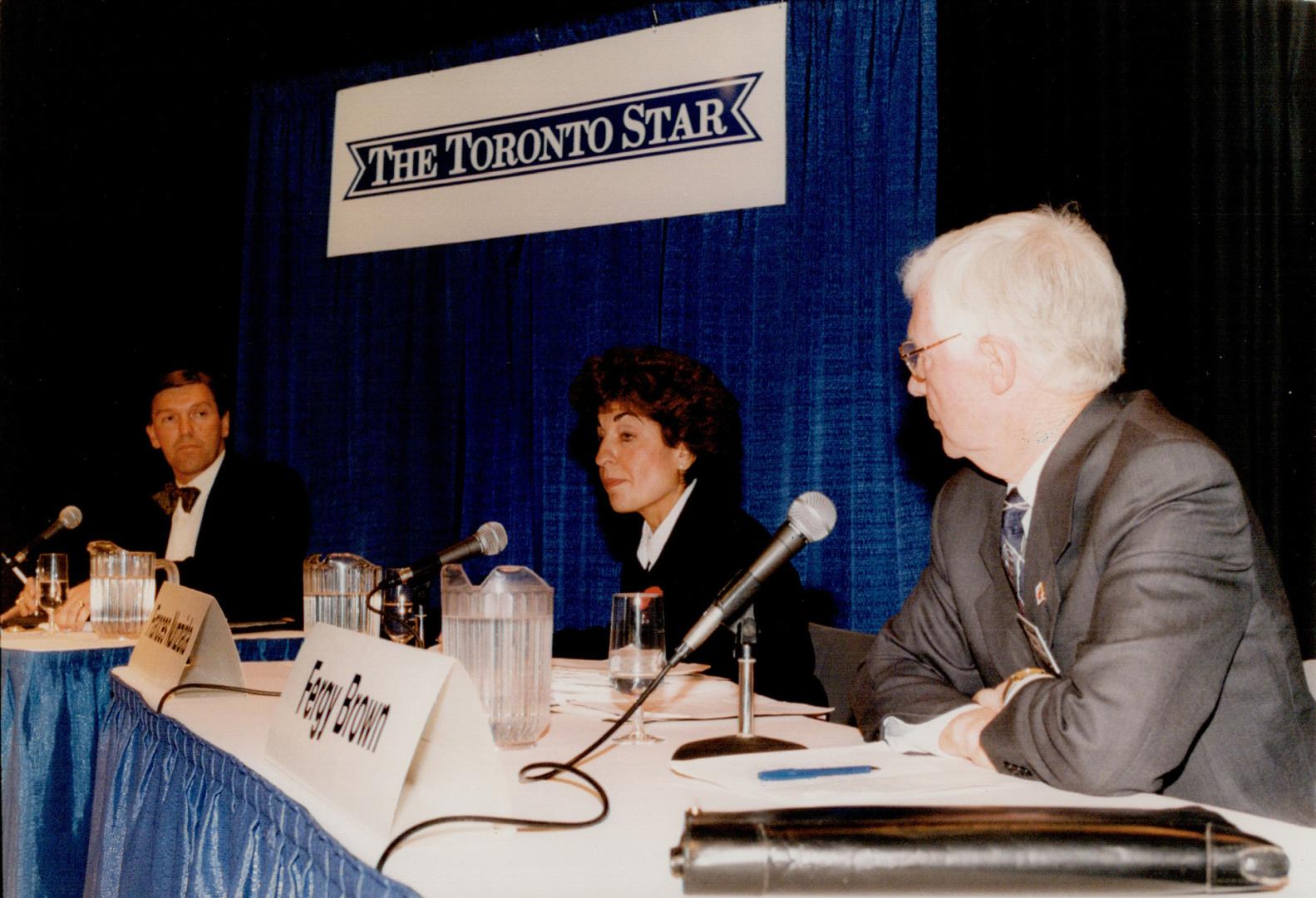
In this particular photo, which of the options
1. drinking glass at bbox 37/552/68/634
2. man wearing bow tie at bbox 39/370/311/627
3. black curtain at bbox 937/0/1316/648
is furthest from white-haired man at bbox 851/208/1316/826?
man wearing bow tie at bbox 39/370/311/627

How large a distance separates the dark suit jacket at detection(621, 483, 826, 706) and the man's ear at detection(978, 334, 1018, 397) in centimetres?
64

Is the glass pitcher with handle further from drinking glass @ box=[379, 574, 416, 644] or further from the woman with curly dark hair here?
the woman with curly dark hair

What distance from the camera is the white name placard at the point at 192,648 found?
1.94 meters

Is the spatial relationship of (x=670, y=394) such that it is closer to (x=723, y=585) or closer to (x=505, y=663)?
(x=723, y=585)

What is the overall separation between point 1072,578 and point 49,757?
249cm

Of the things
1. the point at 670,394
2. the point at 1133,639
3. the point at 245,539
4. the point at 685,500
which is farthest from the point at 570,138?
the point at 1133,639

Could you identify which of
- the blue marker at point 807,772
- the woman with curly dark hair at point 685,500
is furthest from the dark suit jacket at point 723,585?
the blue marker at point 807,772

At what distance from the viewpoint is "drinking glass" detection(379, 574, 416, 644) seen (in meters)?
2.05

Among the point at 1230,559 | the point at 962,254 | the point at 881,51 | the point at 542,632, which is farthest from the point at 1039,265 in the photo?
the point at 881,51

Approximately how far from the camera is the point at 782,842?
0.83 m

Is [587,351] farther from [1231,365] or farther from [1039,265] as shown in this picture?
[1039,265]

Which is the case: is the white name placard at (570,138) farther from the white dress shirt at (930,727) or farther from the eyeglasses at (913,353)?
the white dress shirt at (930,727)

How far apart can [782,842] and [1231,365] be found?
2.29m

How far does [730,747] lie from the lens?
149cm
